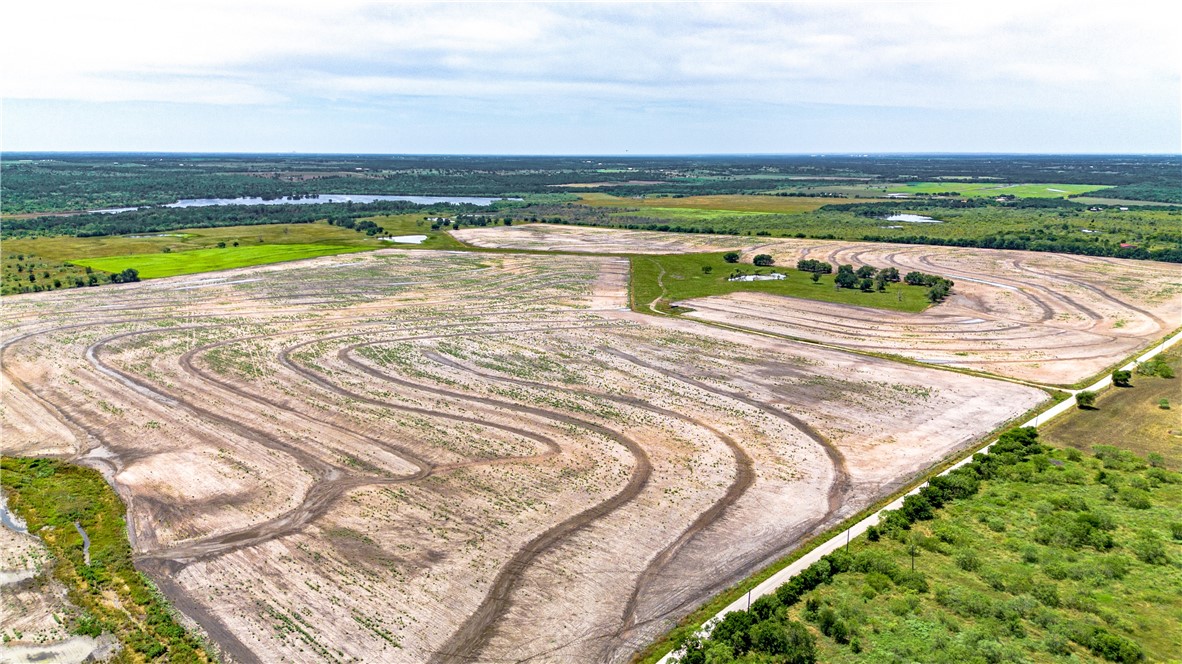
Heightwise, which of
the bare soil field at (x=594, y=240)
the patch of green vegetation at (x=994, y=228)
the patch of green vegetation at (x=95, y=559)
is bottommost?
the patch of green vegetation at (x=95, y=559)

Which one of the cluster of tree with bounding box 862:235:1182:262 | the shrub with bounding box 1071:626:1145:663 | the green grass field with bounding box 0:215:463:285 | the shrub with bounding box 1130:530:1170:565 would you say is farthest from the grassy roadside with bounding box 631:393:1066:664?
the green grass field with bounding box 0:215:463:285

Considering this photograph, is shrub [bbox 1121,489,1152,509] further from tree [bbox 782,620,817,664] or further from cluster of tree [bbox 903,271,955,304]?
cluster of tree [bbox 903,271,955,304]

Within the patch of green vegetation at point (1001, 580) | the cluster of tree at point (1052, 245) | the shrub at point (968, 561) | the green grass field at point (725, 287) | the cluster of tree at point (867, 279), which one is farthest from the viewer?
the cluster of tree at point (1052, 245)

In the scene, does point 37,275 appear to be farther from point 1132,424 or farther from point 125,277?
point 1132,424

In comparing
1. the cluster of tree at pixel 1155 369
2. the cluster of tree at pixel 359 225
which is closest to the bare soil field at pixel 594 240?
the cluster of tree at pixel 359 225

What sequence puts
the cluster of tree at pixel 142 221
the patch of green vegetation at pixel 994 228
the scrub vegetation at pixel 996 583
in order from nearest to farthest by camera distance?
the scrub vegetation at pixel 996 583 < the patch of green vegetation at pixel 994 228 < the cluster of tree at pixel 142 221

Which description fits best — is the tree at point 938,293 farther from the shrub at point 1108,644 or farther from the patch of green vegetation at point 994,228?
the shrub at point 1108,644

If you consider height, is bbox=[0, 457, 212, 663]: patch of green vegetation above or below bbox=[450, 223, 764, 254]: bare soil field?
below
